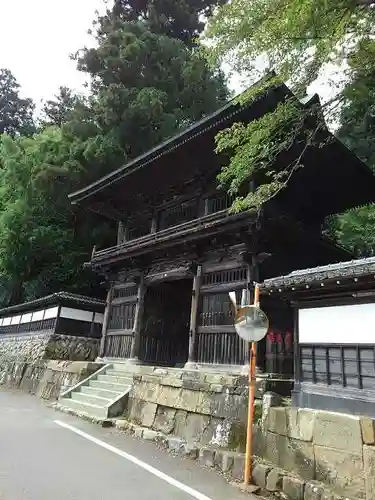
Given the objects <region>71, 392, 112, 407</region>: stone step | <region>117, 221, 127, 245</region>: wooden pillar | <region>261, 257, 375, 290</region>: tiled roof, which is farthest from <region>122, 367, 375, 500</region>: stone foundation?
<region>117, 221, 127, 245</region>: wooden pillar

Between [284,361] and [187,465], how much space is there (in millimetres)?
3710

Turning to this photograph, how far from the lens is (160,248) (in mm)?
12273

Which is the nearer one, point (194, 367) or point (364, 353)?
point (364, 353)

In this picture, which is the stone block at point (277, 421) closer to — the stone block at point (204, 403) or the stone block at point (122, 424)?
the stone block at point (204, 403)

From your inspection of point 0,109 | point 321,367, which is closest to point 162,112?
point 321,367

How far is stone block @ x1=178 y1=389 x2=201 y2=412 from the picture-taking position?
7422 millimetres

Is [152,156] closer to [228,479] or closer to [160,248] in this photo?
[160,248]

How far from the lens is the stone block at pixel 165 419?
25.6 feet

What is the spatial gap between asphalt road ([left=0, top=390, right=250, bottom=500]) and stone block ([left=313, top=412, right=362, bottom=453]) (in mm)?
1295

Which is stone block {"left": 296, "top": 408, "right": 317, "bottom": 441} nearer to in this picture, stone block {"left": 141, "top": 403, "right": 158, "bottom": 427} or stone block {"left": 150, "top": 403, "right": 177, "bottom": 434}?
stone block {"left": 150, "top": 403, "right": 177, "bottom": 434}

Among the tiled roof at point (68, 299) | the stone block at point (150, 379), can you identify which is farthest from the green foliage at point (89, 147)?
the stone block at point (150, 379)

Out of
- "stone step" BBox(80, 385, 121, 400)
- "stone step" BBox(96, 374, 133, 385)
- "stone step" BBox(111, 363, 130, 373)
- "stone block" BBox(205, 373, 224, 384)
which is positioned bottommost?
"stone step" BBox(80, 385, 121, 400)

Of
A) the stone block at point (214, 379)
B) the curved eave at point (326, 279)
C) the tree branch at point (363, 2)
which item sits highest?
the tree branch at point (363, 2)

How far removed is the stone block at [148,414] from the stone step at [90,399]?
4.67ft
